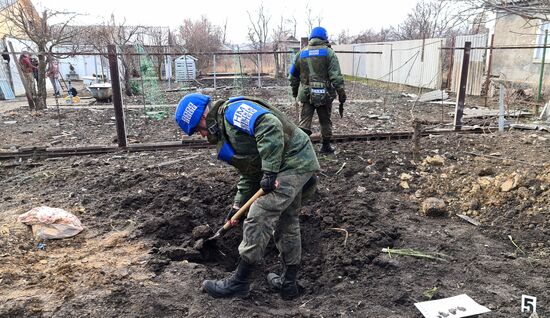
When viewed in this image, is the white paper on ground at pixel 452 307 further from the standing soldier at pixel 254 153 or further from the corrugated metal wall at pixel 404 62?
the corrugated metal wall at pixel 404 62

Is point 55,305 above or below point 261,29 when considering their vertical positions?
below

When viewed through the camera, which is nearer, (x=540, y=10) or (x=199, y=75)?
(x=540, y=10)

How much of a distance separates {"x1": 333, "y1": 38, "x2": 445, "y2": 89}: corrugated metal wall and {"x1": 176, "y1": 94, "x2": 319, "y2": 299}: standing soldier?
10.4 metres

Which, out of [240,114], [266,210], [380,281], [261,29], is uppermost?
[261,29]

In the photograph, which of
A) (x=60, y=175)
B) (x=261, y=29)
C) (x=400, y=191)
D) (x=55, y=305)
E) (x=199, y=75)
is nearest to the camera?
(x=55, y=305)

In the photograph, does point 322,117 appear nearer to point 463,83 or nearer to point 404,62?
point 463,83

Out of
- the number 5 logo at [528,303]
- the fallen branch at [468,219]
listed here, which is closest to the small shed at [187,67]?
the fallen branch at [468,219]

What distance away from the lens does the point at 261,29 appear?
99.7 ft

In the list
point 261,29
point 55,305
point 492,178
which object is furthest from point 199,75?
point 55,305

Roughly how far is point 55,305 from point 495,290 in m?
3.07

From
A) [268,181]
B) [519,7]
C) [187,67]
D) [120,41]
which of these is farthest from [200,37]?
[268,181]

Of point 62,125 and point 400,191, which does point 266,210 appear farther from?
point 62,125

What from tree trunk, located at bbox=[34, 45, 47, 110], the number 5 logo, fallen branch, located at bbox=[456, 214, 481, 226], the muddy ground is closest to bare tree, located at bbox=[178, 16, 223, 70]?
tree trunk, located at bbox=[34, 45, 47, 110]

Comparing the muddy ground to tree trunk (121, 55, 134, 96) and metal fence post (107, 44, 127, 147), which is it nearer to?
metal fence post (107, 44, 127, 147)
